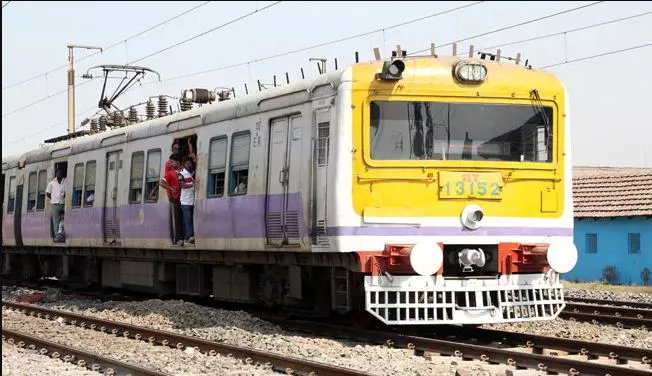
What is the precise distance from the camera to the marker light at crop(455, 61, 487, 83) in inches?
465

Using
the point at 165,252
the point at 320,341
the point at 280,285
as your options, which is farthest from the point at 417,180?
the point at 165,252

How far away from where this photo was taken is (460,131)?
11805 mm

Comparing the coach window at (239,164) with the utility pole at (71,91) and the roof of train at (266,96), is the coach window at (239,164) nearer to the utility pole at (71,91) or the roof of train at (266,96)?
the roof of train at (266,96)

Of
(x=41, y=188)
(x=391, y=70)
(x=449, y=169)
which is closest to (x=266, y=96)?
(x=391, y=70)

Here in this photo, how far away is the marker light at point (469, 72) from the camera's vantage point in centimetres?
1182

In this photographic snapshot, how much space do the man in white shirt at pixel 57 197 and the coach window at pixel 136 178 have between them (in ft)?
14.7

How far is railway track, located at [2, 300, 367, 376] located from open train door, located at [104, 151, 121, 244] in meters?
1.89

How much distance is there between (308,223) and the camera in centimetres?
1202

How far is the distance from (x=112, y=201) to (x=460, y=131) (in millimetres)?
8653

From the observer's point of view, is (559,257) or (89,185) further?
(89,185)

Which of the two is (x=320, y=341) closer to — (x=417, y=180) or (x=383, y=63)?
(x=417, y=180)

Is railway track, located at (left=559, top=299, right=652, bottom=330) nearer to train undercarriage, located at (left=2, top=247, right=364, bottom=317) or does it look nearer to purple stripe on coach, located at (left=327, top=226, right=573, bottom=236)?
purple stripe on coach, located at (left=327, top=226, right=573, bottom=236)

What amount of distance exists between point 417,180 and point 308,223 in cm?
136

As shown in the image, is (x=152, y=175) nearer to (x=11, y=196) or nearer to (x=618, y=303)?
(x=618, y=303)
